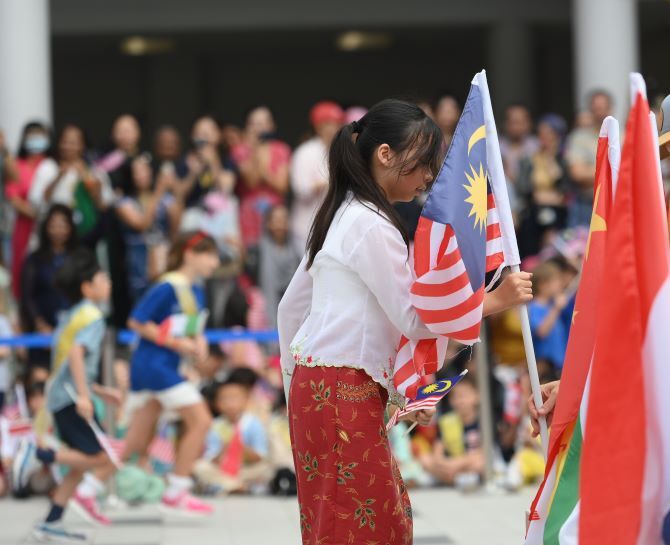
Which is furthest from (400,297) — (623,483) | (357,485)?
(623,483)

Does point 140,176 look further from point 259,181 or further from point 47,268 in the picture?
point 47,268

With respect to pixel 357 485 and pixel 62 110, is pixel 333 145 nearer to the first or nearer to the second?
pixel 357 485

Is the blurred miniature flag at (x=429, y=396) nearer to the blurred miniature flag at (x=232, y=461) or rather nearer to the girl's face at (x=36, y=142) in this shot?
the blurred miniature flag at (x=232, y=461)

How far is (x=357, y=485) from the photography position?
4156 millimetres

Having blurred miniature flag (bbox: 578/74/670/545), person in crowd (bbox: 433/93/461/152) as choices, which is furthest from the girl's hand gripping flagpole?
person in crowd (bbox: 433/93/461/152)

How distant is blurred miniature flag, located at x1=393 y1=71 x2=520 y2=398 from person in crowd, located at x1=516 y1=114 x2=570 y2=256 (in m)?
6.81

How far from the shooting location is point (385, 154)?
4316mm

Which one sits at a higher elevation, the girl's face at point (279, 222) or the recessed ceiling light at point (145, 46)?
the recessed ceiling light at point (145, 46)

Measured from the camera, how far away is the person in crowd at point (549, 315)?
9898 millimetres

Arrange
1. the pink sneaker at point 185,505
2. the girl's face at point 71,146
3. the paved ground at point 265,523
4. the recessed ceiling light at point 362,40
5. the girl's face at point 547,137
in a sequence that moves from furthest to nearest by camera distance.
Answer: the recessed ceiling light at point 362,40 < the girl's face at point 547,137 < the girl's face at point 71,146 < the pink sneaker at point 185,505 < the paved ground at point 265,523

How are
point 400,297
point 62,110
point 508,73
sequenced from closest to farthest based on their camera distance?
point 400,297 → point 508,73 → point 62,110

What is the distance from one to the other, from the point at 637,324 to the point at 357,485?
972mm

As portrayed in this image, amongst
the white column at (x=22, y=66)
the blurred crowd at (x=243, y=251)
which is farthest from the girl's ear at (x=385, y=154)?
the white column at (x=22, y=66)

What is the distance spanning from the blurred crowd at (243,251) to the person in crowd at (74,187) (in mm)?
12
